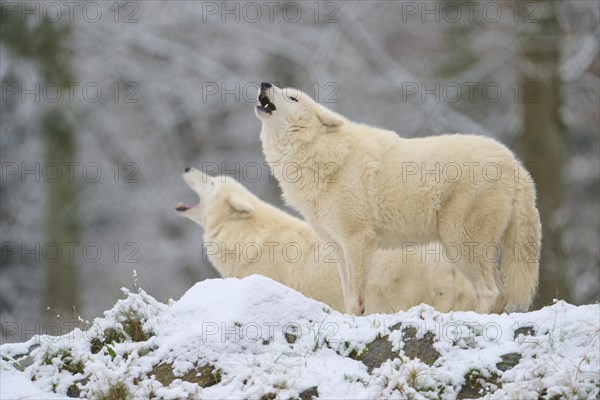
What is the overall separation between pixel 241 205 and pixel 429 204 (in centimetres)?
297

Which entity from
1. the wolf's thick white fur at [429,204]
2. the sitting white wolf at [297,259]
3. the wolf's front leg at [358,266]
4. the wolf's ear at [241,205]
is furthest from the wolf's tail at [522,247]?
the wolf's ear at [241,205]

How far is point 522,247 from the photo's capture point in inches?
287

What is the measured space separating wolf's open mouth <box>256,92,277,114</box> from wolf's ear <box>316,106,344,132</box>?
0.41 m

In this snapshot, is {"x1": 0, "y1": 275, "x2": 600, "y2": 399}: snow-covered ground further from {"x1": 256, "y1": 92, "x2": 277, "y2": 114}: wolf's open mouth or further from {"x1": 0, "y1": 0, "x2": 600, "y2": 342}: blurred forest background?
{"x1": 0, "y1": 0, "x2": 600, "y2": 342}: blurred forest background

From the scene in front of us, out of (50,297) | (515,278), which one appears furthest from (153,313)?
(50,297)

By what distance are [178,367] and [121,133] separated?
1370 centimetres

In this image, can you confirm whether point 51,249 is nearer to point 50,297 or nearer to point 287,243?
point 50,297

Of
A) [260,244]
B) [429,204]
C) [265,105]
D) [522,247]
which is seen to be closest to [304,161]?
[265,105]

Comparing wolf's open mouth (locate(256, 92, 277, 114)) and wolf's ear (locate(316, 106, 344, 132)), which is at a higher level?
wolf's open mouth (locate(256, 92, 277, 114))

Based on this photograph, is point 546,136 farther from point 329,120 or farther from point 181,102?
point 181,102

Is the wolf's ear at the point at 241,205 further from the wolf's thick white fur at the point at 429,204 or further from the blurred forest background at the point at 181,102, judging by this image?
the blurred forest background at the point at 181,102

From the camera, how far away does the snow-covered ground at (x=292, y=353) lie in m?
5.32

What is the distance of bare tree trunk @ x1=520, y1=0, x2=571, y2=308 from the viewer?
38.7ft

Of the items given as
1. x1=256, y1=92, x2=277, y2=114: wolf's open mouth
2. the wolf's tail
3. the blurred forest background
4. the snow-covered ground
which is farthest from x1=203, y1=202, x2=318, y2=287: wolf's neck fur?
the blurred forest background
